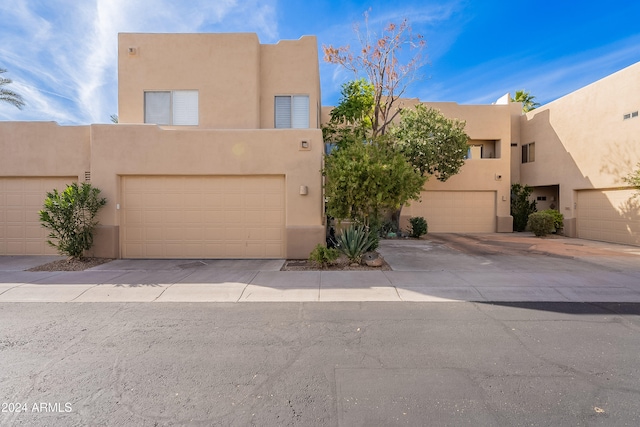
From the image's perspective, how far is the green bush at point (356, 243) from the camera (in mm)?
9148

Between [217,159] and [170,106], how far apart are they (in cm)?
426

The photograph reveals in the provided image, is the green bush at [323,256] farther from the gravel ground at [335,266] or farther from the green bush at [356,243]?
the green bush at [356,243]

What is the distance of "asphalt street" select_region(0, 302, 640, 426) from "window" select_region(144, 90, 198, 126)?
345 inches

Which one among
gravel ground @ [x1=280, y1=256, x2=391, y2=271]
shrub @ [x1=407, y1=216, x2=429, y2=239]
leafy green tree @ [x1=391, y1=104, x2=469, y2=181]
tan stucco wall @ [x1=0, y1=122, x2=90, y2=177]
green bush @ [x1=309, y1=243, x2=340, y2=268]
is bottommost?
gravel ground @ [x1=280, y1=256, x2=391, y2=271]

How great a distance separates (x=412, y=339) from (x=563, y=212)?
706 inches

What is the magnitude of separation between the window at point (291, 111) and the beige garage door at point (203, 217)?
3.58m

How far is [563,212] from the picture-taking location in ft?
58.5

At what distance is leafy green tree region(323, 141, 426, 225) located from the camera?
8.67 meters

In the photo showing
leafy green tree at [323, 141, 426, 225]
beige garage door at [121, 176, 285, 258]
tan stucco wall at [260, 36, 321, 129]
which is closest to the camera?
leafy green tree at [323, 141, 426, 225]

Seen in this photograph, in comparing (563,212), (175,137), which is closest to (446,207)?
(563,212)

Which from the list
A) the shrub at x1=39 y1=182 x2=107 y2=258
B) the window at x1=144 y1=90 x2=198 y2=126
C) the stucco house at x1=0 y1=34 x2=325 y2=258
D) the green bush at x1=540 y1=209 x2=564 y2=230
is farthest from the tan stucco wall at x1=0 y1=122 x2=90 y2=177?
the green bush at x1=540 y1=209 x2=564 y2=230

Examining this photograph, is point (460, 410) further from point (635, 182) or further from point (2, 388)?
point (635, 182)

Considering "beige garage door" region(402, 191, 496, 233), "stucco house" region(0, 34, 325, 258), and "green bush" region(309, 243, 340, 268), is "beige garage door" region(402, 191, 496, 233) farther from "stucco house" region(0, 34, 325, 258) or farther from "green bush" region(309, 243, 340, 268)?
"green bush" region(309, 243, 340, 268)

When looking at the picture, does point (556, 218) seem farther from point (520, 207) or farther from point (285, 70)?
point (285, 70)
